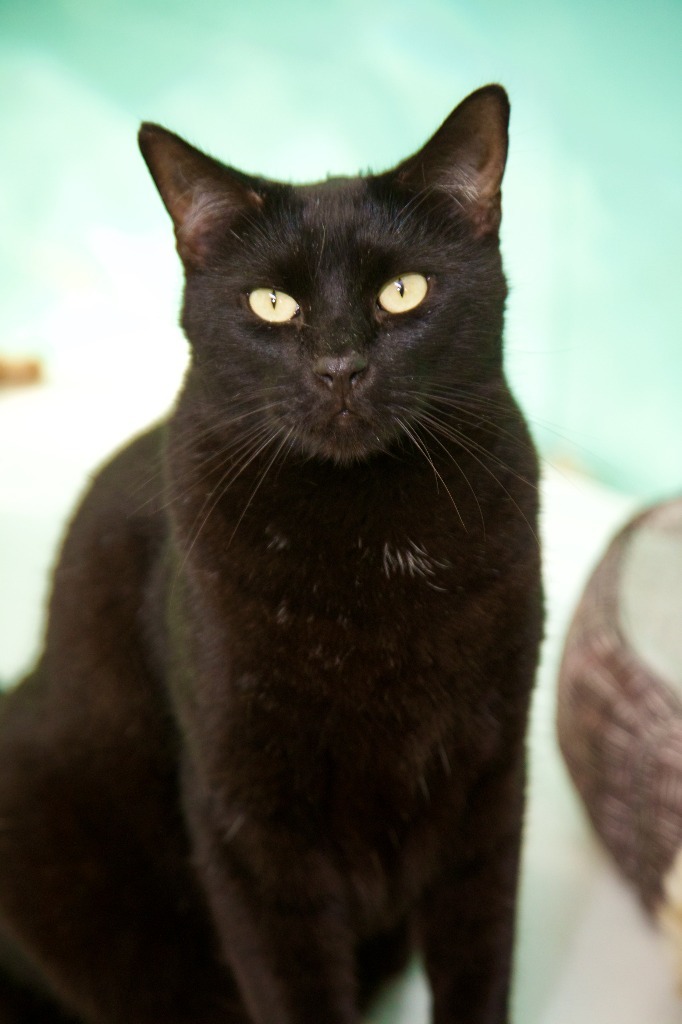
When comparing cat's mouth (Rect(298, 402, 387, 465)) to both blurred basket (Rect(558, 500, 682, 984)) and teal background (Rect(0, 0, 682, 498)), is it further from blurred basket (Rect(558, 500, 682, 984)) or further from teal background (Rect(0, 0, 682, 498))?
teal background (Rect(0, 0, 682, 498))

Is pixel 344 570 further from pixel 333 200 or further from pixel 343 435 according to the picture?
pixel 333 200

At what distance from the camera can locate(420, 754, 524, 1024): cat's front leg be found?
85 centimetres

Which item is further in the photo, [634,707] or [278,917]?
[634,707]

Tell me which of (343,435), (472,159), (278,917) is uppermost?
(472,159)

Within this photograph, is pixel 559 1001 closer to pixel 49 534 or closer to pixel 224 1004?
pixel 224 1004

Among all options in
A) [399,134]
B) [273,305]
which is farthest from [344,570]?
[399,134]

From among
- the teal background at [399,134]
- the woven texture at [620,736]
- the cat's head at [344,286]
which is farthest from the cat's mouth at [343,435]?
the teal background at [399,134]

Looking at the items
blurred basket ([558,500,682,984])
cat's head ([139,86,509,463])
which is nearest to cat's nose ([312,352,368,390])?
cat's head ([139,86,509,463])

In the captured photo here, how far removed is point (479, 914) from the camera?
2.88 feet

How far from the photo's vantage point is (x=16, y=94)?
5.60 ft

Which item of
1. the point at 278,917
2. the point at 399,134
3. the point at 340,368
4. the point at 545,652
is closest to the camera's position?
the point at 340,368

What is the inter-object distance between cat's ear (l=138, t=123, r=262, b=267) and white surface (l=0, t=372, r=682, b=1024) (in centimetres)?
50

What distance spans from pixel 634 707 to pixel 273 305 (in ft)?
1.90

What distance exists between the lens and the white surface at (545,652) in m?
1.00
